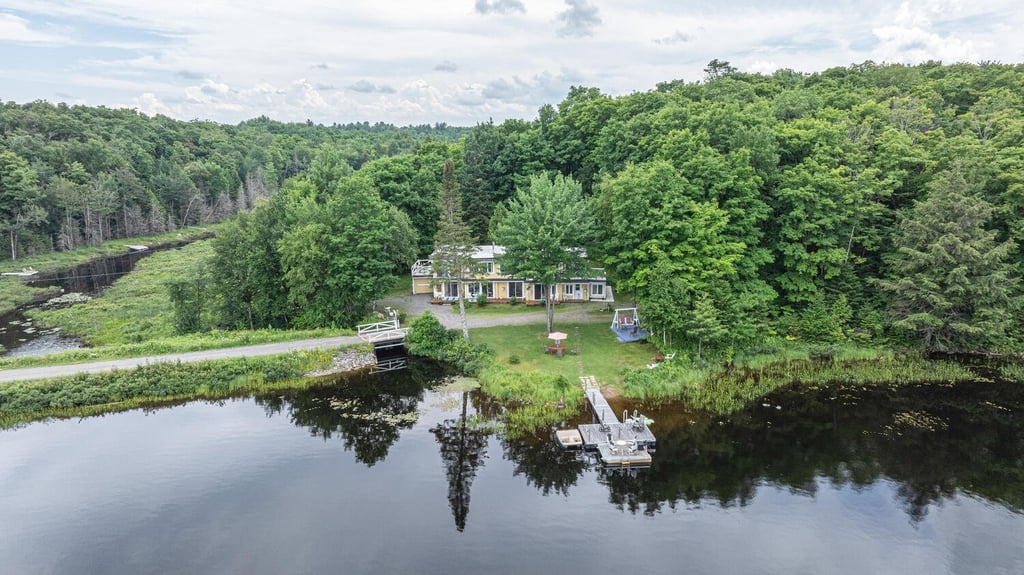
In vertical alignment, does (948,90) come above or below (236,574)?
above

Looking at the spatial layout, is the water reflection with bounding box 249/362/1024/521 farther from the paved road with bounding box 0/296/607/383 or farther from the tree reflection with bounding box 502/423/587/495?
the paved road with bounding box 0/296/607/383

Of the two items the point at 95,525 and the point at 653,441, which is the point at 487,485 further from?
the point at 95,525

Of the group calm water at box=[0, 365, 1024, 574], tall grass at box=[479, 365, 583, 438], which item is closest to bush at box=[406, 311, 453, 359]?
tall grass at box=[479, 365, 583, 438]

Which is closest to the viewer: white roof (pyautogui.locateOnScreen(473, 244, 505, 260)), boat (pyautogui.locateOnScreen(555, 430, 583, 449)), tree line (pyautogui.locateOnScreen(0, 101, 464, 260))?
boat (pyautogui.locateOnScreen(555, 430, 583, 449))

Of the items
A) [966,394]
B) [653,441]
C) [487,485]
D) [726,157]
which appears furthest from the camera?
[726,157]

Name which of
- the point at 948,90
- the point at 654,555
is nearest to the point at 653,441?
the point at 654,555

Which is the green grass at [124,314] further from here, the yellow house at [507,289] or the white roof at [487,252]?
the white roof at [487,252]
